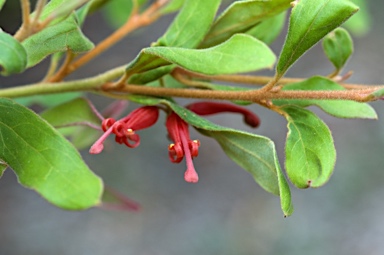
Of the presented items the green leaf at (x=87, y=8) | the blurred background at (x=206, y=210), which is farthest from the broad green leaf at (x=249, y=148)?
the blurred background at (x=206, y=210)

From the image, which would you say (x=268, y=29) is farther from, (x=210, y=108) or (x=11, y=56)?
(x=11, y=56)

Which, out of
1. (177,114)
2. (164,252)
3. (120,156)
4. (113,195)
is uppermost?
(177,114)

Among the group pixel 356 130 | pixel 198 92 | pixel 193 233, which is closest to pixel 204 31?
pixel 198 92

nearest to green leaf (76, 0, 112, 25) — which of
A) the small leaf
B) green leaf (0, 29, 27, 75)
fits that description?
green leaf (0, 29, 27, 75)

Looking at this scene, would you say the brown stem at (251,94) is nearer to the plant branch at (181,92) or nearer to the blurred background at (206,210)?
the plant branch at (181,92)

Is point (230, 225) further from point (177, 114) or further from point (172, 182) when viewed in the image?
point (177, 114)

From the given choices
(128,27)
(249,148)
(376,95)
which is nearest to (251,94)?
(249,148)
